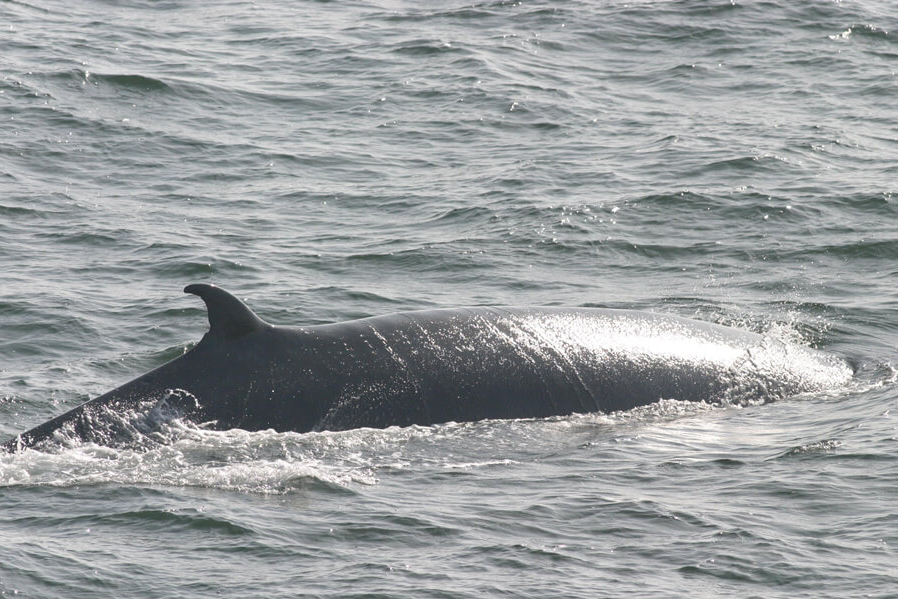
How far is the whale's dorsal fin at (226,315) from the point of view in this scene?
35.4 feet

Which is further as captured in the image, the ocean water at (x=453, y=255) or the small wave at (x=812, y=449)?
the small wave at (x=812, y=449)

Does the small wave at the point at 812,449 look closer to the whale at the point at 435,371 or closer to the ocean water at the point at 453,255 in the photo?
the ocean water at the point at 453,255

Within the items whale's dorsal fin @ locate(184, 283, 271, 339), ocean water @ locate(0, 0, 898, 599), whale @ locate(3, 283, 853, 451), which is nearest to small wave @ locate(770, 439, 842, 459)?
ocean water @ locate(0, 0, 898, 599)

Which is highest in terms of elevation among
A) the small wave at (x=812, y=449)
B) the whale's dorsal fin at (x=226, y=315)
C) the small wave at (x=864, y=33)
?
the small wave at (x=864, y=33)

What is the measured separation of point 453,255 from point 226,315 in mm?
8102

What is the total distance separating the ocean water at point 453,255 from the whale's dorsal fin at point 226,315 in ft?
2.46

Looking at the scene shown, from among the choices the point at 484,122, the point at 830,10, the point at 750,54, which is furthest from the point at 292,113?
the point at 830,10

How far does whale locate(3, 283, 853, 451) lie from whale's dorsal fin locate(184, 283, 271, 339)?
11 mm

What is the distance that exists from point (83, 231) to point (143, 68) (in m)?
10.1

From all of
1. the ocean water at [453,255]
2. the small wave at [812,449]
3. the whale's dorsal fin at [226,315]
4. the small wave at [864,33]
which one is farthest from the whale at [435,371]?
the small wave at [864,33]

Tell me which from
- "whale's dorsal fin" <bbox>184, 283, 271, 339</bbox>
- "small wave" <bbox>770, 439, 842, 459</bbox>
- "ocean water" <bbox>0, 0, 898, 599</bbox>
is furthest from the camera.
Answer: "small wave" <bbox>770, 439, 842, 459</bbox>

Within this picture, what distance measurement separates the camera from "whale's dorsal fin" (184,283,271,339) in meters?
10.8

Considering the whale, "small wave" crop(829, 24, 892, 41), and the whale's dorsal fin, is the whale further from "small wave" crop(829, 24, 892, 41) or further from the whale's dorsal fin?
"small wave" crop(829, 24, 892, 41)

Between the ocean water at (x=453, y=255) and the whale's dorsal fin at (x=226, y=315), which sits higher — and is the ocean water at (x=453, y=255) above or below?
below
